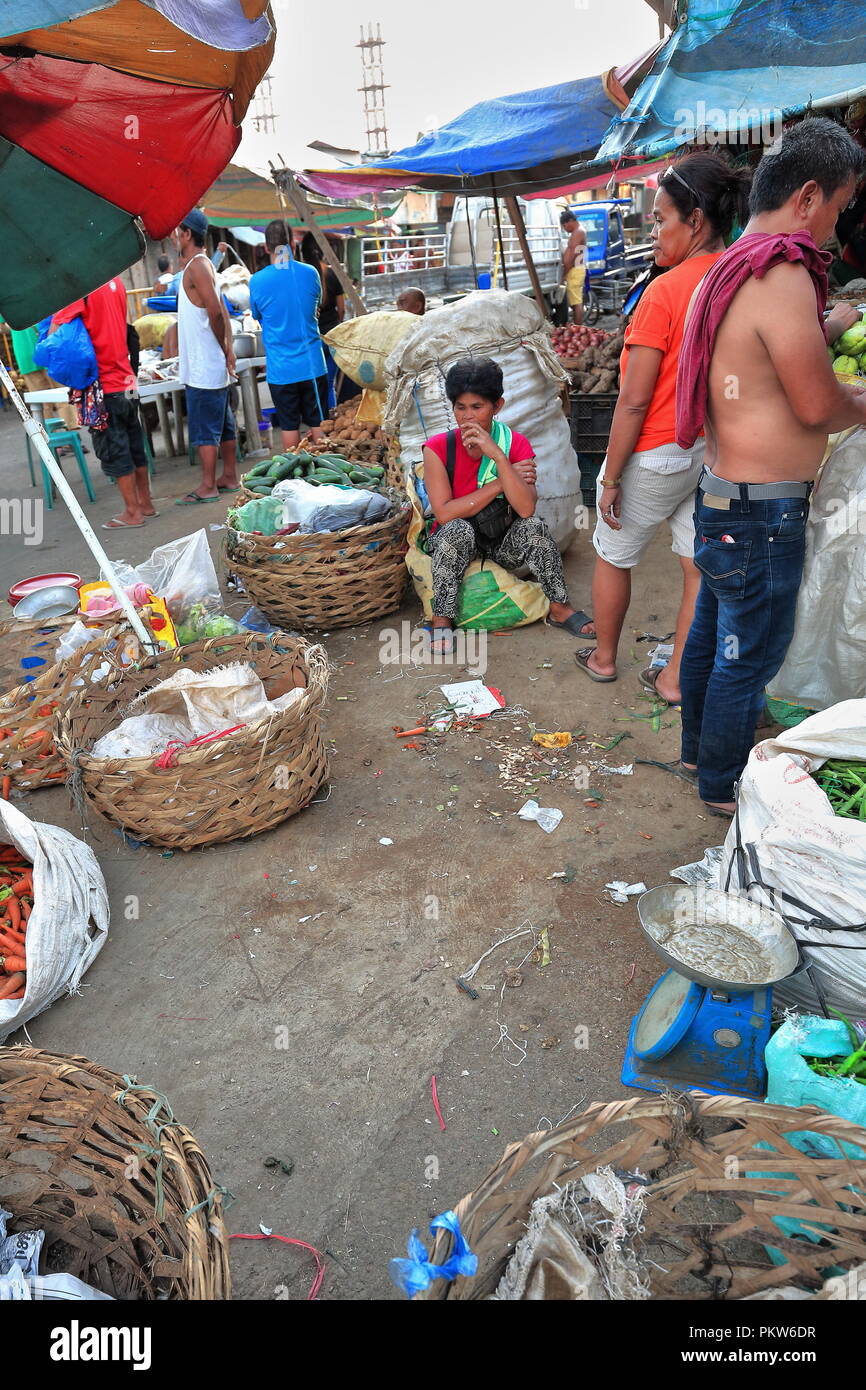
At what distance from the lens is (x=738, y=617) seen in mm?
2746

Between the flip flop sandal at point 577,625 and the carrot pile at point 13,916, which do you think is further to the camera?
the flip flop sandal at point 577,625

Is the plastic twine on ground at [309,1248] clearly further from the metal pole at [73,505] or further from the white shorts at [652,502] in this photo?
the white shorts at [652,502]

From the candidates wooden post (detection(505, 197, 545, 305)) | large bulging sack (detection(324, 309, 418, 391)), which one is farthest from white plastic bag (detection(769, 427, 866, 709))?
wooden post (detection(505, 197, 545, 305))

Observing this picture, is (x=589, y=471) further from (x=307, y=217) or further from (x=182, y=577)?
(x=307, y=217)

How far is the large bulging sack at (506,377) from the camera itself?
491 cm

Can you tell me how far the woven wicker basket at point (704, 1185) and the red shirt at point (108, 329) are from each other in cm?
650

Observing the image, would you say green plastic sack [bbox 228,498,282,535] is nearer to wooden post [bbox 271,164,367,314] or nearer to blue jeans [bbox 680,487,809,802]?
blue jeans [bbox 680,487,809,802]

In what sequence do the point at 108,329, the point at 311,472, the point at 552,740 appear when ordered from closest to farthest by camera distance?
the point at 552,740 < the point at 311,472 < the point at 108,329

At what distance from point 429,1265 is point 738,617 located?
2.04 metres

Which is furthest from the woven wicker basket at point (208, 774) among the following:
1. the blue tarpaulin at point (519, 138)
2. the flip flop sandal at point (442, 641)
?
the blue tarpaulin at point (519, 138)

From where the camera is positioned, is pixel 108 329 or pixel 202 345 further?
pixel 202 345

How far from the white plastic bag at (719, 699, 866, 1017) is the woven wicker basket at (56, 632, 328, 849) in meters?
1.53

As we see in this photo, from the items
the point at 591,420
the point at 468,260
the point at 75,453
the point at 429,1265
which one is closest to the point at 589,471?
the point at 591,420

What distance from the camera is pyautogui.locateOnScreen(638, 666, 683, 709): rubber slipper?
3895mm
